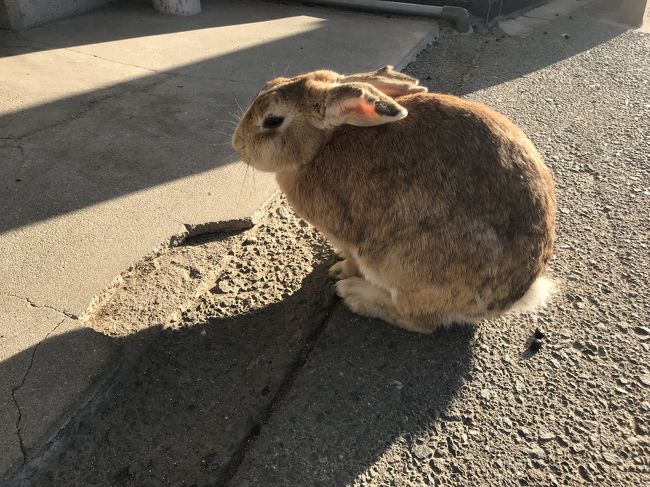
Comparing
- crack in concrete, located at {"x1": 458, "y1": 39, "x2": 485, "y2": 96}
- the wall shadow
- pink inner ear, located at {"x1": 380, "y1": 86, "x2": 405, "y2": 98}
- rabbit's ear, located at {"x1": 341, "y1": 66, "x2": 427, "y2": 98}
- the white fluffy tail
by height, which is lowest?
the white fluffy tail

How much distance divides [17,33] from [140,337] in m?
4.28

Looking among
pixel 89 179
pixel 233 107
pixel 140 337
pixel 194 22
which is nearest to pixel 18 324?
pixel 140 337

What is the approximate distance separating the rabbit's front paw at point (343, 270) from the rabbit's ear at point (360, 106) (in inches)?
28.5

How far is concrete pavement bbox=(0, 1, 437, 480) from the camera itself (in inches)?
87.0

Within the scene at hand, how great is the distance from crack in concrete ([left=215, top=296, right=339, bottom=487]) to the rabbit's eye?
0.86 meters

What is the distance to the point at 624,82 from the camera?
16.9 ft

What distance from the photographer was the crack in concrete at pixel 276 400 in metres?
1.95

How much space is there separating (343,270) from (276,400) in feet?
2.56

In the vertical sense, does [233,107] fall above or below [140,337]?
above

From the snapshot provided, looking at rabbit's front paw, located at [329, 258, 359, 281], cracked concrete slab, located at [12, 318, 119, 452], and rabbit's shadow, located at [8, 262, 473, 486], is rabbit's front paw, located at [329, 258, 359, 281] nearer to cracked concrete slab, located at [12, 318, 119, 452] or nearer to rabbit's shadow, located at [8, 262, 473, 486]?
rabbit's shadow, located at [8, 262, 473, 486]

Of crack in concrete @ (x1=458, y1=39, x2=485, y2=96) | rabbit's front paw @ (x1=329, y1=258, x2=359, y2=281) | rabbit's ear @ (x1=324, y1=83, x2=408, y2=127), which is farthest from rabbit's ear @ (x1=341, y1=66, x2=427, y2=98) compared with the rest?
crack in concrete @ (x1=458, y1=39, x2=485, y2=96)

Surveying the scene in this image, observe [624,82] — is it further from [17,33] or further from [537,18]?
[17,33]

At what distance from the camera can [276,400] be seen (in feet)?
7.20

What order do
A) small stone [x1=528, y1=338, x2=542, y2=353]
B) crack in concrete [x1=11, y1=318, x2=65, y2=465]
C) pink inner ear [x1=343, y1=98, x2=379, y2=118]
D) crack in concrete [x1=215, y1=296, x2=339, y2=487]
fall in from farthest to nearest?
small stone [x1=528, y1=338, x2=542, y2=353] → pink inner ear [x1=343, y1=98, x2=379, y2=118] → crack in concrete [x1=215, y1=296, x2=339, y2=487] → crack in concrete [x1=11, y1=318, x2=65, y2=465]
